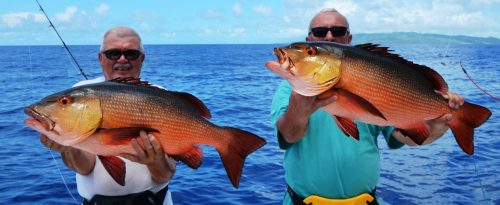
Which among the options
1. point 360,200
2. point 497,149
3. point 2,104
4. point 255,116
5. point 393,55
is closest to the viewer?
point 393,55

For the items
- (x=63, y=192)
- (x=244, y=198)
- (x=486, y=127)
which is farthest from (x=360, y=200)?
(x=486, y=127)

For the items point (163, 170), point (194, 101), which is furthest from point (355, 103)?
point (163, 170)

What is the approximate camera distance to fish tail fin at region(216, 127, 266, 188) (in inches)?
131

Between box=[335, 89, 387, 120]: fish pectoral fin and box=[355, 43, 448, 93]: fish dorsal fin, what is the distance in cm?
41

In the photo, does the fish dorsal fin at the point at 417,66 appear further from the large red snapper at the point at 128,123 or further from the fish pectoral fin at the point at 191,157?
the fish pectoral fin at the point at 191,157

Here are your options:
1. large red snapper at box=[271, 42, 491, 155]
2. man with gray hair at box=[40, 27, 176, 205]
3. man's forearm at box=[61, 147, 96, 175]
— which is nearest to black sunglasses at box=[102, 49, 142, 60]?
man with gray hair at box=[40, 27, 176, 205]

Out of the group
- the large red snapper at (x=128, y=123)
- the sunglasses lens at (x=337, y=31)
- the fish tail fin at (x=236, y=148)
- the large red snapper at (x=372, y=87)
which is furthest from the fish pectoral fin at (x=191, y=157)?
the sunglasses lens at (x=337, y=31)

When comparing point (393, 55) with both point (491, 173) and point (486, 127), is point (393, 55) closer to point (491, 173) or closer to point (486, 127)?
point (491, 173)

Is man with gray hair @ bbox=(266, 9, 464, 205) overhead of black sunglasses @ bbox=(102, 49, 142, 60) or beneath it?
beneath

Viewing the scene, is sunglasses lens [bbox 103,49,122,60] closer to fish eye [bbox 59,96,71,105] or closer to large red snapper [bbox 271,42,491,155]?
fish eye [bbox 59,96,71,105]

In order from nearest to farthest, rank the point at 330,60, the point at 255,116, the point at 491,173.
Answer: the point at 330,60
the point at 491,173
the point at 255,116

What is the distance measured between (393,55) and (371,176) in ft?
3.93

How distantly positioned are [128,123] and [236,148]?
0.75 m

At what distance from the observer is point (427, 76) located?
124 inches
